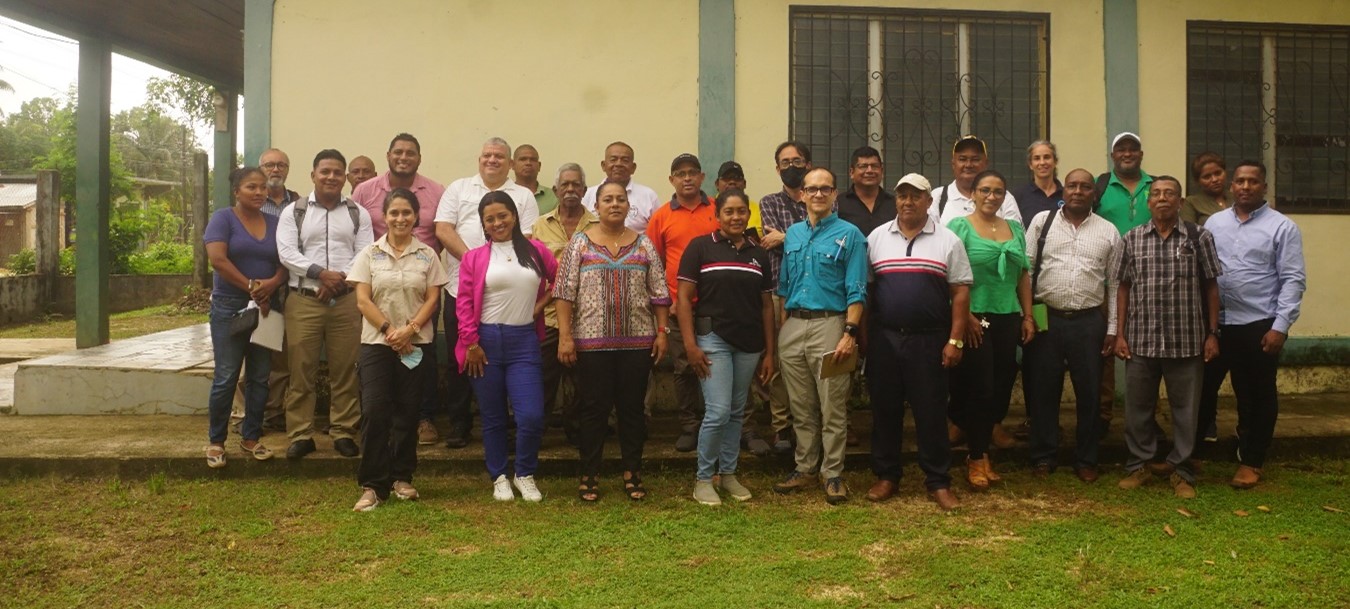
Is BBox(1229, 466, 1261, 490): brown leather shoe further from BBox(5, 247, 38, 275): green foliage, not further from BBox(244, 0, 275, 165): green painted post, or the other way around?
BBox(5, 247, 38, 275): green foliage

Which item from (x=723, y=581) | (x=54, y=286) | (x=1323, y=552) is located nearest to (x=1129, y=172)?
(x=1323, y=552)

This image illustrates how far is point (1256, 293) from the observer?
16.6 ft

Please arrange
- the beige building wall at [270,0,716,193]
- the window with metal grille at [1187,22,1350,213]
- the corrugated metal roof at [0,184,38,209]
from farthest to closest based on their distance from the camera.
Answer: the corrugated metal roof at [0,184,38,209] < the window with metal grille at [1187,22,1350,213] < the beige building wall at [270,0,716,193]

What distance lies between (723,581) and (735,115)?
13.1 feet

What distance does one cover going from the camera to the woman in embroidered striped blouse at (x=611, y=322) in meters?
4.73

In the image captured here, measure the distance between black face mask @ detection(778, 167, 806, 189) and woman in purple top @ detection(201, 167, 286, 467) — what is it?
2831 mm

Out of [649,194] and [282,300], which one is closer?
[282,300]

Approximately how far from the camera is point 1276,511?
4645mm

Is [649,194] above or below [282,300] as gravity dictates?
above

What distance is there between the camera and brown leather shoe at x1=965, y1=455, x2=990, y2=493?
16.4 feet

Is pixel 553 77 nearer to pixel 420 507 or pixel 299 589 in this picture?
pixel 420 507

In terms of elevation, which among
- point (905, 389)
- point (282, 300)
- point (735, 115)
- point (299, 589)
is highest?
point (735, 115)

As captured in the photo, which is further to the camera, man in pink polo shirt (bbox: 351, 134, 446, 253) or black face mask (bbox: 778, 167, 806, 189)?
man in pink polo shirt (bbox: 351, 134, 446, 253)

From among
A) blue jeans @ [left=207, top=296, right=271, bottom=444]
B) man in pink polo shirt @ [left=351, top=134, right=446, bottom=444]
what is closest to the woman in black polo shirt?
man in pink polo shirt @ [left=351, top=134, right=446, bottom=444]
